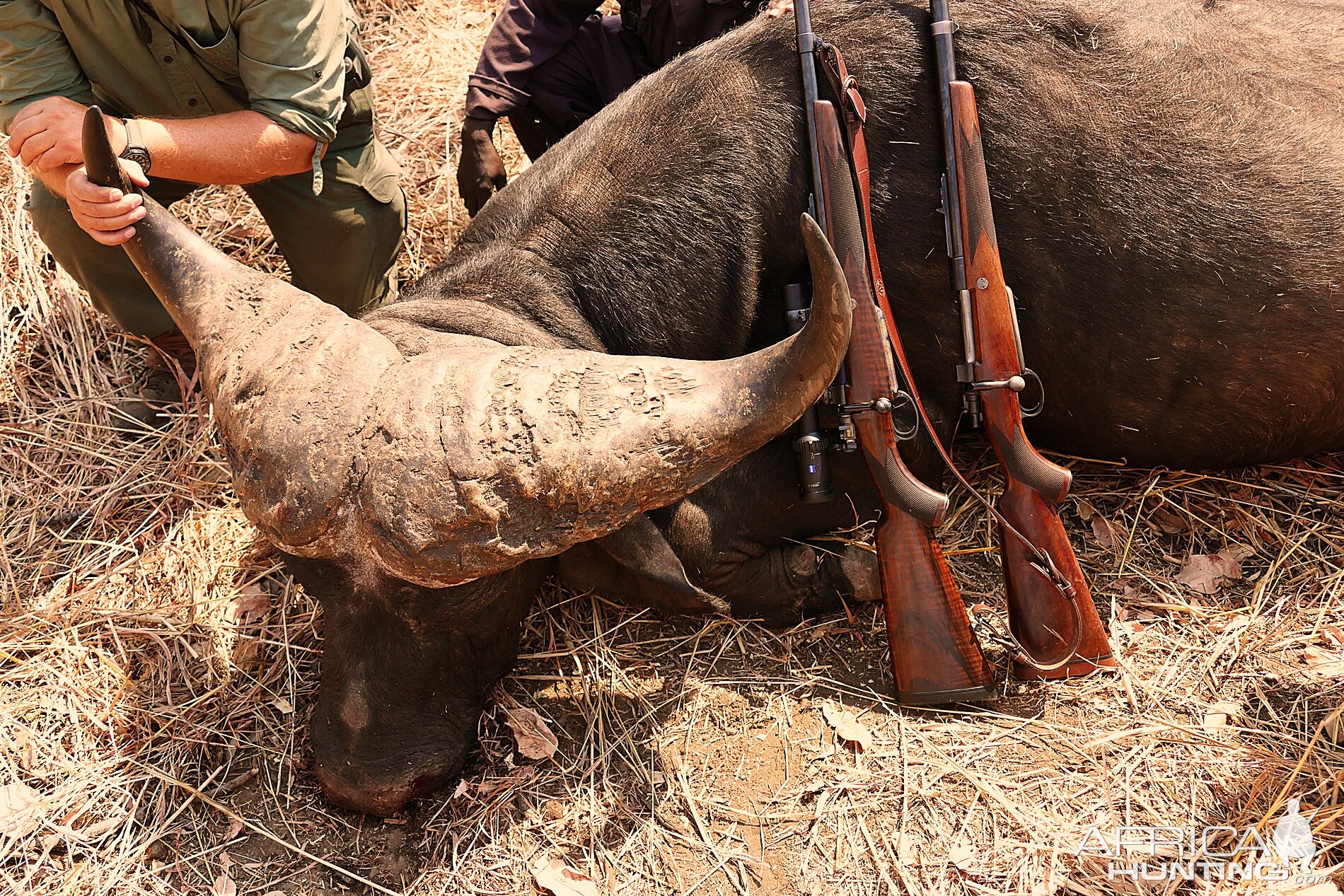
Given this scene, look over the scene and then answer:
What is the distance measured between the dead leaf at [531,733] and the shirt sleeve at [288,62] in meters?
2.34

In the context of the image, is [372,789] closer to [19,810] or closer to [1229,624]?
[19,810]

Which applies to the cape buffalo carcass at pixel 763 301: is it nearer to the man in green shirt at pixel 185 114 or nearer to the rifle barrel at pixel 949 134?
the rifle barrel at pixel 949 134

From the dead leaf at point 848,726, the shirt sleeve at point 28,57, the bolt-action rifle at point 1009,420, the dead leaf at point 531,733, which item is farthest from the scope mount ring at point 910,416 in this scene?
the shirt sleeve at point 28,57

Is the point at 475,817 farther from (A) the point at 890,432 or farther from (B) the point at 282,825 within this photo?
(A) the point at 890,432

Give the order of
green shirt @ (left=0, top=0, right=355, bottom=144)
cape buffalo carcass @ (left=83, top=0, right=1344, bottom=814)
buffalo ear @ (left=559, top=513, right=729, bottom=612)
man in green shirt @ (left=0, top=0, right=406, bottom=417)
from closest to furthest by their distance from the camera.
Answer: cape buffalo carcass @ (left=83, top=0, right=1344, bottom=814) → buffalo ear @ (left=559, top=513, right=729, bottom=612) → man in green shirt @ (left=0, top=0, right=406, bottom=417) → green shirt @ (left=0, top=0, right=355, bottom=144)

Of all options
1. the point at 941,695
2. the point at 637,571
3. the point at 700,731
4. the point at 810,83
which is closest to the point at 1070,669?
the point at 941,695

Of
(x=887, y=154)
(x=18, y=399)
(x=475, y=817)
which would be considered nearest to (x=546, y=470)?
(x=475, y=817)

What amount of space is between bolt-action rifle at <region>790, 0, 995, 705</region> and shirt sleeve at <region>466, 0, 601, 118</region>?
6.44 ft

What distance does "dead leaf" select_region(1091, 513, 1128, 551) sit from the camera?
3.69m

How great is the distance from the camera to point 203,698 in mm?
3473

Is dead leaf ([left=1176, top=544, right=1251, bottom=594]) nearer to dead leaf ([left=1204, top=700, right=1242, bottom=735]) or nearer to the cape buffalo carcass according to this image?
the cape buffalo carcass

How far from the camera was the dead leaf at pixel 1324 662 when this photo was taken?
126 inches

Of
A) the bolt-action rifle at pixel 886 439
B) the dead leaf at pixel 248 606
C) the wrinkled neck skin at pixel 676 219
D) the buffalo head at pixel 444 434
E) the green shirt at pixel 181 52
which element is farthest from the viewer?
the dead leaf at pixel 248 606

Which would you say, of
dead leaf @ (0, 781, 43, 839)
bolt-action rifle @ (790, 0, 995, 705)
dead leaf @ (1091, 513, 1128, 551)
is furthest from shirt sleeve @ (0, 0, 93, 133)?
dead leaf @ (1091, 513, 1128, 551)
